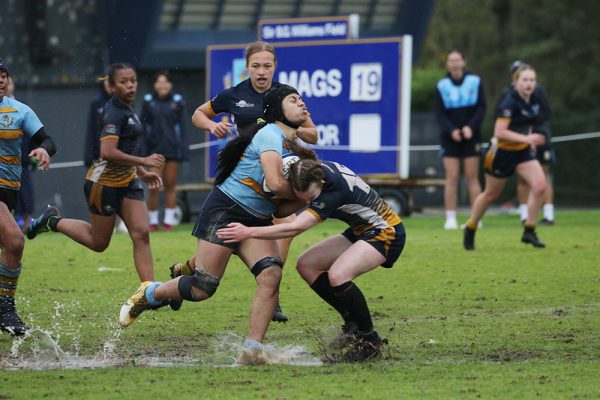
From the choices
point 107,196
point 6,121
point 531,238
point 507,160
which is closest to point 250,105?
point 107,196

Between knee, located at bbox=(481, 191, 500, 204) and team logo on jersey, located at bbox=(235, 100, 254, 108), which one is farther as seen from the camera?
knee, located at bbox=(481, 191, 500, 204)

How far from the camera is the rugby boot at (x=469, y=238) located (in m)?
14.4

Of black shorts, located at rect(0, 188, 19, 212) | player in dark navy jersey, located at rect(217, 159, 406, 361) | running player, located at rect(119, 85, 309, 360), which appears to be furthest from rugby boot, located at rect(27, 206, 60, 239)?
player in dark navy jersey, located at rect(217, 159, 406, 361)

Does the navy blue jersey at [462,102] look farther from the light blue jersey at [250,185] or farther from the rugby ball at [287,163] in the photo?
the rugby ball at [287,163]

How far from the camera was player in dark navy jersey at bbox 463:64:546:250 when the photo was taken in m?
14.1

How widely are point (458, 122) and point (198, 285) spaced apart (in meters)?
10.4

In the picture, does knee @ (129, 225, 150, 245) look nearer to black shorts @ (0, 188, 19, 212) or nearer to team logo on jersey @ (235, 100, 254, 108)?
black shorts @ (0, 188, 19, 212)

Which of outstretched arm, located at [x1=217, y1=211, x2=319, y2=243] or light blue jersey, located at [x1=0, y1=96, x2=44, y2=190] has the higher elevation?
light blue jersey, located at [x1=0, y1=96, x2=44, y2=190]

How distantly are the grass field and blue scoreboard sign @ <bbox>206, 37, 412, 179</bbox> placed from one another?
5304mm

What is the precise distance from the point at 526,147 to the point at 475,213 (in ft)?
3.00

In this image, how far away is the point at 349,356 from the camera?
7.91 m

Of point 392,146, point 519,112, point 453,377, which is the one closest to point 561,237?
point 519,112

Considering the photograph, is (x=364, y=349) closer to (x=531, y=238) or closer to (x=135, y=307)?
(x=135, y=307)

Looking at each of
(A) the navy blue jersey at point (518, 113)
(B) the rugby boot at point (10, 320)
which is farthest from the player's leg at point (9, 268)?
(A) the navy blue jersey at point (518, 113)
